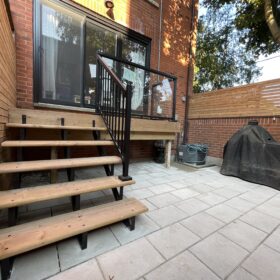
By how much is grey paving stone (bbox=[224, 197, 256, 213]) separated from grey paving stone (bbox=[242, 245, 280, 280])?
688mm

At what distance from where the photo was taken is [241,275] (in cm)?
113

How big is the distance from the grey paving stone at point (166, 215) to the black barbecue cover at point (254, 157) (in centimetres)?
194

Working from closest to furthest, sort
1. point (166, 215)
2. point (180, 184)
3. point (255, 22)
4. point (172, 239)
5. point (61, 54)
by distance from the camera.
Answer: point (172, 239) → point (166, 215) → point (180, 184) → point (61, 54) → point (255, 22)

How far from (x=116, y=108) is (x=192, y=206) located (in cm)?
148

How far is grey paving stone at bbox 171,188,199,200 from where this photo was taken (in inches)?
91.9

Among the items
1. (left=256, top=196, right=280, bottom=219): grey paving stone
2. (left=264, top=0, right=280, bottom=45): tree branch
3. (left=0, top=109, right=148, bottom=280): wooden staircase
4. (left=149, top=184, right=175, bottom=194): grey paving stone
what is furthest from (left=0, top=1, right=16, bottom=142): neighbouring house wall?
(left=264, top=0, right=280, bottom=45): tree branch

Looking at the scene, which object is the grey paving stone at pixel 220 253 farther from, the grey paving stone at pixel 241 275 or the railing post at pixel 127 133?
the railing post at pixel 127 133

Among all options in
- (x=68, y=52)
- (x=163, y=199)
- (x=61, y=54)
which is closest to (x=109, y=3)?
(x=68, y=52)

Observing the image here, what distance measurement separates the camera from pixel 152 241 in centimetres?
141

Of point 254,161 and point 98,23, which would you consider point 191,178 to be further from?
point 98,23

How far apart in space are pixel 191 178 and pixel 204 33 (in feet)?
28.2

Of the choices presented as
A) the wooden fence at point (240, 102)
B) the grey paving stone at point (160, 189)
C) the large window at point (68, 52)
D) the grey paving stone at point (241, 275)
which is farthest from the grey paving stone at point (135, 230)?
the wooden fence at point (240, 102)

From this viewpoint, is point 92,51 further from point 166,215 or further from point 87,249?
point 87,249

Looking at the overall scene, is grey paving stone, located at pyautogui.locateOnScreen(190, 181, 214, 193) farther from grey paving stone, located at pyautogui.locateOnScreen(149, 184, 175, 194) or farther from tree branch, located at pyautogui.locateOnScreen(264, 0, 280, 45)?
tree branch, located at pyautogui.locateOnScreen(264, 0, 280, 45)
